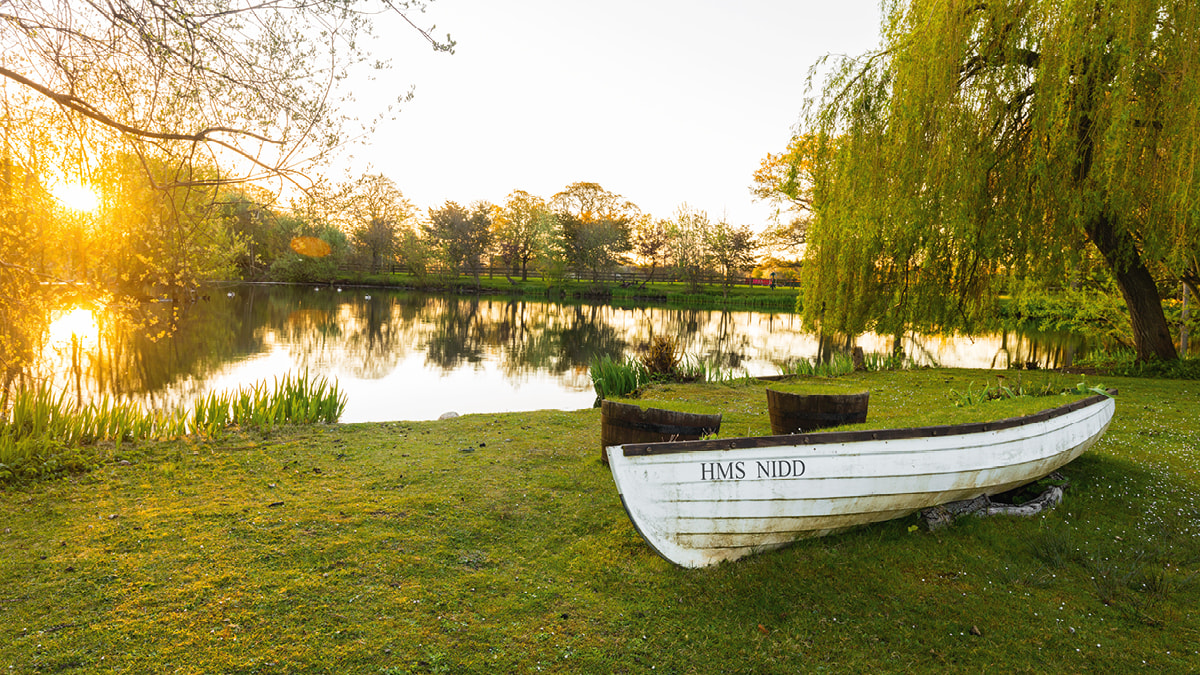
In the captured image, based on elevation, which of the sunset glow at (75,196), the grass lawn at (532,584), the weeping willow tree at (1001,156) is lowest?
the grass lawn at (532,584)

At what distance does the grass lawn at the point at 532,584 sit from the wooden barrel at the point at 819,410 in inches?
41.7

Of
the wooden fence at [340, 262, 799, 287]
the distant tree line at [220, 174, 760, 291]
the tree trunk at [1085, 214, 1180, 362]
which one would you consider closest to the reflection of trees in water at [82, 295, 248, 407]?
the tree trunk at [1085, 214, 1180, 362]

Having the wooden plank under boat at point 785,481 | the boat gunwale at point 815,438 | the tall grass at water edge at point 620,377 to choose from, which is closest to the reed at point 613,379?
the tall grass at water edge at point 620,377

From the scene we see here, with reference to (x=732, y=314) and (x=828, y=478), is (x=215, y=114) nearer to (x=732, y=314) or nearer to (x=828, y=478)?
(x=828, y=478)

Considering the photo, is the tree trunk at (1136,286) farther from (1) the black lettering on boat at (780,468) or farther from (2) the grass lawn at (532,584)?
(1) the black lettering on boat at (780,468)

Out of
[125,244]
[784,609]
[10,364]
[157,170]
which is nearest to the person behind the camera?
[784,609]

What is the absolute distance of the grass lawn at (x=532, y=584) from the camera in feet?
11.5

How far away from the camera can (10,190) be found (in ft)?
19.1

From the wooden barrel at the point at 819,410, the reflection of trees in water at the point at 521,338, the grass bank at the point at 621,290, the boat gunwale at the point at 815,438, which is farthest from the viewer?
the grass bank at the point at 621,290

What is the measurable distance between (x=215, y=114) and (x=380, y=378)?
11.8 m

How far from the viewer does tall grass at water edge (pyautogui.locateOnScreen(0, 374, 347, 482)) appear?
19.9 ft

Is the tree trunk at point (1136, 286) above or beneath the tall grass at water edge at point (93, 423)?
→ above

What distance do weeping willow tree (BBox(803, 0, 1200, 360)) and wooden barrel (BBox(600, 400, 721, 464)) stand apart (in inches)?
292

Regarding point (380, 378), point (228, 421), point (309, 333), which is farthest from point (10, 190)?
point (309, 333)
